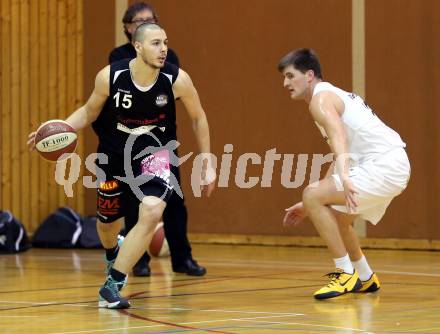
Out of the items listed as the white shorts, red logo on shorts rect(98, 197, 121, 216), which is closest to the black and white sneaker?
red logo on shorts rect(98, 197, 121, 216)

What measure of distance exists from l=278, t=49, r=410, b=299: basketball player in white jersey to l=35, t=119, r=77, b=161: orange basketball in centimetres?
140

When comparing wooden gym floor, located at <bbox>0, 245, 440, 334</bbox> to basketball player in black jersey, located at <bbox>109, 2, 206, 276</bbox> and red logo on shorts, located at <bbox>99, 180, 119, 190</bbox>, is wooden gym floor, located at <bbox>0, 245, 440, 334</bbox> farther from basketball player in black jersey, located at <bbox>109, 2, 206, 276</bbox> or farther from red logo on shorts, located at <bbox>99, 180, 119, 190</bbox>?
red logo on shorts, located at <bbox>99, 180, 119, 190</bbox>

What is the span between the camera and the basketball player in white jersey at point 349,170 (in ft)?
21.5

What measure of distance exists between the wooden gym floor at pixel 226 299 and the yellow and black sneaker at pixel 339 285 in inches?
2.8

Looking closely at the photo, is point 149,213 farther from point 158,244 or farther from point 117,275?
point 158,244

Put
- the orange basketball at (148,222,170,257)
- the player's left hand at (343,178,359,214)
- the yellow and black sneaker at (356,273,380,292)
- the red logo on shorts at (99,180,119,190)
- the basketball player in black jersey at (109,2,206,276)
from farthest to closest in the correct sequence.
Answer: the orange basketball at (148,222,170,257) → the basketball player in black jersey at (109,2,206,276) → the red logo on shorts at (99,180,119,190) → the yellow and black sneaker at (356,273,380,292) → the player's left hand at (343,178,359,214)

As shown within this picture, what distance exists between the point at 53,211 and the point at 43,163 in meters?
0.57

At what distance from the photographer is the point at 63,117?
1234 cm

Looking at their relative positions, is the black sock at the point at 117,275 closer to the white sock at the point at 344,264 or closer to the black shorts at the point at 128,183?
the black shorts at the point at 128,183

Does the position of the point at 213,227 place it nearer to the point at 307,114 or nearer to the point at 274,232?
the point at 274,232

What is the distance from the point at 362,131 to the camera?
669 cm

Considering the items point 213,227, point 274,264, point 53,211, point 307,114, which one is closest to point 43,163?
point 53,211

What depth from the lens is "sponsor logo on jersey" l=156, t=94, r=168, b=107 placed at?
6609 mm

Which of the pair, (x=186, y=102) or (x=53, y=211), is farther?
(x=53, y=211)
